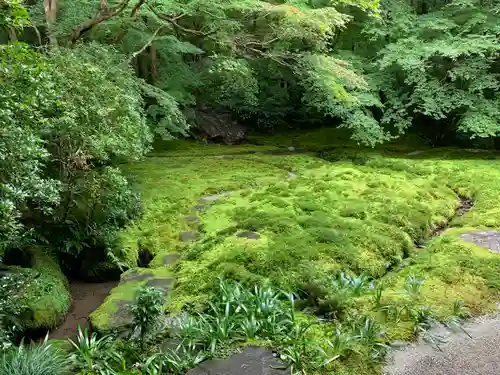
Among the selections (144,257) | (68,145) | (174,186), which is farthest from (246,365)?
(174,186)

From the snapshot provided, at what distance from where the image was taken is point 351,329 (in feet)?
13.5

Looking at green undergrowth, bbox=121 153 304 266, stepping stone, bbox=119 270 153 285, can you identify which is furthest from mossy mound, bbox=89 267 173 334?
green undergrowth, bbox=121 153 304 266

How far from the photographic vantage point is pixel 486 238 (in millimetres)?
6285

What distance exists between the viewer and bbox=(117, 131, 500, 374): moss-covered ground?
15.7 feet

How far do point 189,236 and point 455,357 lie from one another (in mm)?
4187

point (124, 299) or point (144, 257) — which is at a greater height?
point (124, 299)

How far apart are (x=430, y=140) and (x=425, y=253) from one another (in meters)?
11.2

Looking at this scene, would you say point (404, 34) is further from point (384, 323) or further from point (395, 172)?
point (384, 323)

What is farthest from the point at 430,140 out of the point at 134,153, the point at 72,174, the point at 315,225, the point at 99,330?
the point at 99,330

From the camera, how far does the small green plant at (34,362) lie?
3.38 metres

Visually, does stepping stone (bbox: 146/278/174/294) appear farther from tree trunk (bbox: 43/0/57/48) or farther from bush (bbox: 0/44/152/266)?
tree trunk (bbox: 43/0/57/48)

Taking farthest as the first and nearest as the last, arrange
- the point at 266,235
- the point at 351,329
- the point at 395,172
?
the point at 395,172
the point at 266,235
the point at 351,329

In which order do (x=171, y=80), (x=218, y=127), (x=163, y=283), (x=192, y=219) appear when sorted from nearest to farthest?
→ (x=163, y=283)
(x=192, y=219)
(x=171, y=80)
(x=218, y=127)

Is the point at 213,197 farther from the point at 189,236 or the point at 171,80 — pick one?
the point at 171,80
